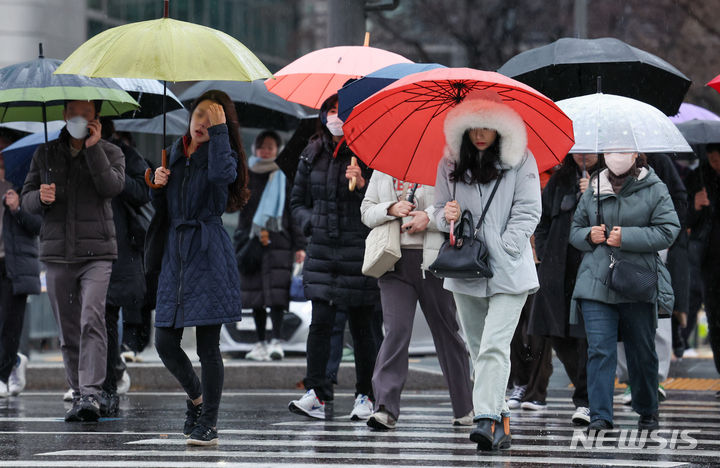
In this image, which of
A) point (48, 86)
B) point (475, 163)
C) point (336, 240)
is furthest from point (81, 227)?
point (475, 163)

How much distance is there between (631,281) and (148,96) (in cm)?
400

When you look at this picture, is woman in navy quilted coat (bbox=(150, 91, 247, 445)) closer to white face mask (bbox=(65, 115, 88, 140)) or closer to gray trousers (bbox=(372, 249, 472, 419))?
gray trousers (bbox=(372, 249, 472, 419))

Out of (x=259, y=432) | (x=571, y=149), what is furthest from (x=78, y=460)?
(x=571, y=149)

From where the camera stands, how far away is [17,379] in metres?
11.4

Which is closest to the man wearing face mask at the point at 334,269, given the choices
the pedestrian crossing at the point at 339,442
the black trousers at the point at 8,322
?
the pedestrian crossing at the point at 339,442

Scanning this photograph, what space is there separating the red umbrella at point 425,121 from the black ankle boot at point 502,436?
157cm

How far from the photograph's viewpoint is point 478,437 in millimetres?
7383

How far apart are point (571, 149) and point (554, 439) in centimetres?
180

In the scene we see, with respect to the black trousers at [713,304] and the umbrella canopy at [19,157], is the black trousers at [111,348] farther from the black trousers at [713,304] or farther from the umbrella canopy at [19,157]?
the black trousers at [713,304]

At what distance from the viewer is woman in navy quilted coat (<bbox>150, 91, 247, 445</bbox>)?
24.8 feet

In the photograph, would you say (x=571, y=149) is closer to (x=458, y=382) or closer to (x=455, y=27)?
(x=458, y=382)

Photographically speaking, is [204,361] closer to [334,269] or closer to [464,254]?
[464,254]

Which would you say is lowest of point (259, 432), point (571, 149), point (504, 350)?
point (259, 432)

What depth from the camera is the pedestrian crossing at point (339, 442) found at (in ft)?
23.2
